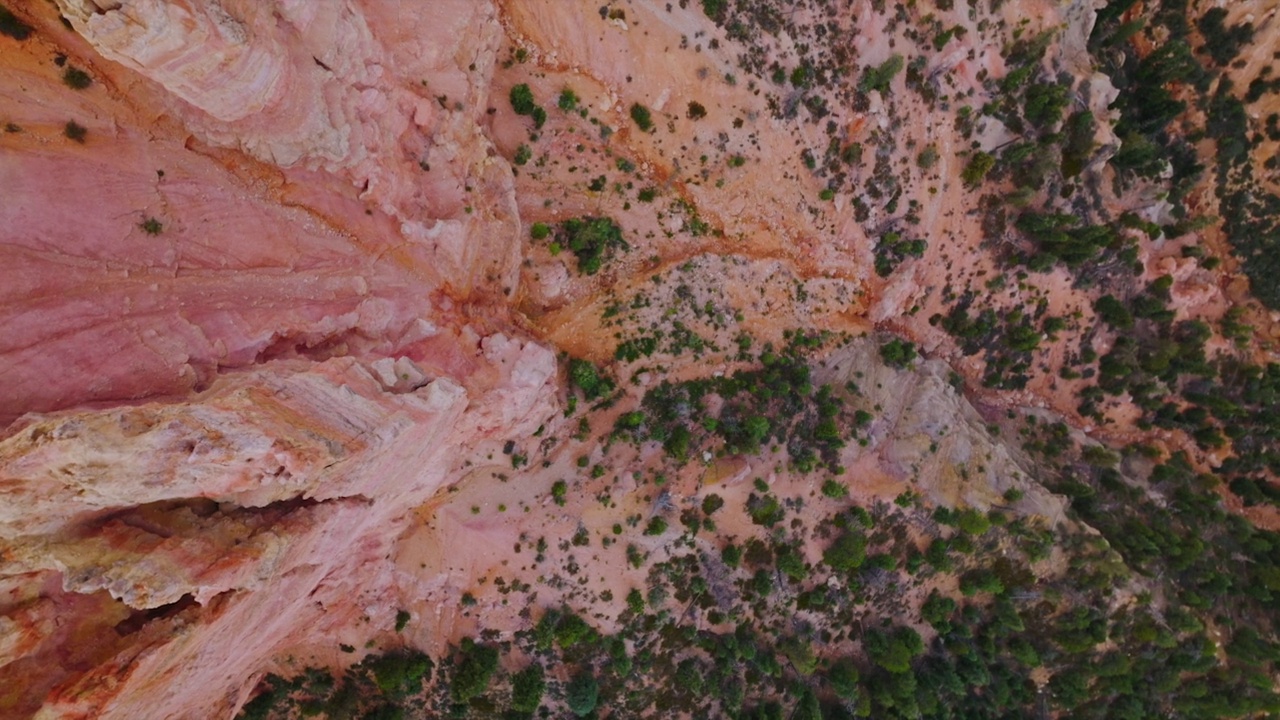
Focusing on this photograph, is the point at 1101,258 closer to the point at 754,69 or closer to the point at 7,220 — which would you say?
the point at 754,69

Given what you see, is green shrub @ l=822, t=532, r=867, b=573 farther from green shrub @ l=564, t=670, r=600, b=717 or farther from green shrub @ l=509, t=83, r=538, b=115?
green shrub @ l=509, t=83, r=538, b=115

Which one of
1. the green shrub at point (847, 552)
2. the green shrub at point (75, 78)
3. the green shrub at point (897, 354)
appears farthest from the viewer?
the green shrub at point (897, 354)

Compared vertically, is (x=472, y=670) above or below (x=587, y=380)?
below

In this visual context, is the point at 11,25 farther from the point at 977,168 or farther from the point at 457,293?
the point at 977,168

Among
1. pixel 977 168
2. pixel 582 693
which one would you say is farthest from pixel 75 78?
pixel 977 168

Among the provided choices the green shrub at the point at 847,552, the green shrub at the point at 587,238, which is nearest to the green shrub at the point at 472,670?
the green shrub at the point at 847,552

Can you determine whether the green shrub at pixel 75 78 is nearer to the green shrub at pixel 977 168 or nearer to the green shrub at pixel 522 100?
the green shrub at pixel 522 100

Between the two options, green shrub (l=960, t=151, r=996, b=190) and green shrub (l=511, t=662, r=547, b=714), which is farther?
green shrub (l=960, t=151, r=996, b=190)

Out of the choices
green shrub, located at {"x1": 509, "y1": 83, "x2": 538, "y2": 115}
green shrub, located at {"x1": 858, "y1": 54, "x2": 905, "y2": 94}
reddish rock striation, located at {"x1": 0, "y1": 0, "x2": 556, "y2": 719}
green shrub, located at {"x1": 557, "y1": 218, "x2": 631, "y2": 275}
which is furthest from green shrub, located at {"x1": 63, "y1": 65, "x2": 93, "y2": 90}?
green shrub, located at {"x1": 858, "y1": 54, "x2": 905, "y2": 94}

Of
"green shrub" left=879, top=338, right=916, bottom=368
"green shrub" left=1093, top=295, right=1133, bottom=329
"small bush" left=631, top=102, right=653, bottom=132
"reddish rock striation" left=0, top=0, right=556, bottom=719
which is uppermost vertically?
"green shrub" left=1093, top=295, right=1133, bottom=329

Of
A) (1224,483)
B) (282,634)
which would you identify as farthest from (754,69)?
(1224,483)

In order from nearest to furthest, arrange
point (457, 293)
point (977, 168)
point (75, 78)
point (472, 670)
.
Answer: point (75, 78) < point (457, 293) < point (472, 670) < point (977, 168)
